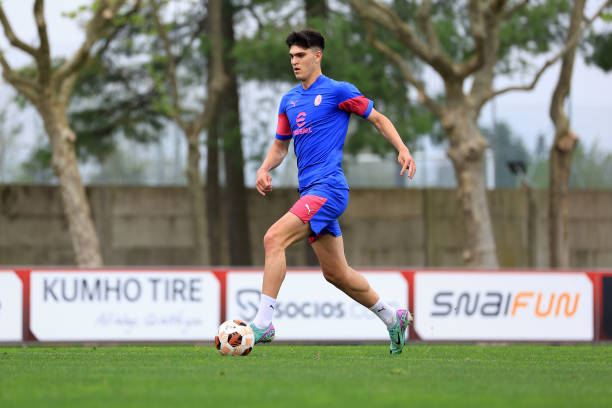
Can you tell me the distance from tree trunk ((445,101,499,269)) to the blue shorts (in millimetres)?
11402

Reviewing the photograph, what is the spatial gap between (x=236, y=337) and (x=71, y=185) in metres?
12.3

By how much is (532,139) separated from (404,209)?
376 cm

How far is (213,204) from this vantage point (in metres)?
24.2

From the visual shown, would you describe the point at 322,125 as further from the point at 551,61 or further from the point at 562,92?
the point at 562,92

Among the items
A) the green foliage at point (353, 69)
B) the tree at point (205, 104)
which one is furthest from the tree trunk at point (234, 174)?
the tree at point (205, 104)

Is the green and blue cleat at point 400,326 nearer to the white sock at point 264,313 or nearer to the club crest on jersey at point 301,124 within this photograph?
the white sock at point 264,313

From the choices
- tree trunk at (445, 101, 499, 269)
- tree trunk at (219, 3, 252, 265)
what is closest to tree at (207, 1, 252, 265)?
tree trunk at (219, 3, 252, 265)

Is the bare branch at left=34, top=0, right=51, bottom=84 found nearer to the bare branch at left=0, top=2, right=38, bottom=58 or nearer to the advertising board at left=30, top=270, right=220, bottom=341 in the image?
the bare branch at left=0, top=2, right=38, bottom=58

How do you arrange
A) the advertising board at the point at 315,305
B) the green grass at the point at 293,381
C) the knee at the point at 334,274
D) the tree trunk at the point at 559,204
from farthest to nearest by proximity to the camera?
1. the tree trunk at the point at 559,204
2. the advertising board at the point at 315,305
3. the knee at the point at 334,274
4. the green grass at the point at 293,381

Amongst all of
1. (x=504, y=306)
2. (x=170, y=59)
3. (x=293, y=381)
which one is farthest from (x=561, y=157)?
(x=293, y=381)

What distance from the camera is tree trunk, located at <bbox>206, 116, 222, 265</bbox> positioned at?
23953 mm

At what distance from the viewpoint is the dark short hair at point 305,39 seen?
7055 mm

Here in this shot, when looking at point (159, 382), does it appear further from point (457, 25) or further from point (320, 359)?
point (457, 25)

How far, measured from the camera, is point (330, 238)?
6.96 m
